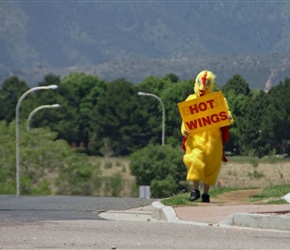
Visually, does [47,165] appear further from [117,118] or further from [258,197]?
[117,118]

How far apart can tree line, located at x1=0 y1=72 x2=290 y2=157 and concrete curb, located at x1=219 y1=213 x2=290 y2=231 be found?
2523 inches

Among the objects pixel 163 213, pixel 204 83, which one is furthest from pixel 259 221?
pixel 204 83

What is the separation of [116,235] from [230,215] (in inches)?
86.1

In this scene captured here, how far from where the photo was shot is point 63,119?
365ft

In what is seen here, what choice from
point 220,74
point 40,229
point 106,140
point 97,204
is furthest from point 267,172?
point 220,74

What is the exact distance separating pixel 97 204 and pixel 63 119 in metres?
89.3

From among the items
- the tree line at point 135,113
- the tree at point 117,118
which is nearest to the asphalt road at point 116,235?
the tree line at point 135,113

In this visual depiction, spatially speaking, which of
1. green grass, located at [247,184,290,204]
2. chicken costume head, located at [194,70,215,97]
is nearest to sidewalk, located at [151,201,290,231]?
green grass, located at [247,184,290,204]

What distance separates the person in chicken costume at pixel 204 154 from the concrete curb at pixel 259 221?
339 centimetres

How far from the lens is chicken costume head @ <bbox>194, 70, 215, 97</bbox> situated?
2036 centimetres

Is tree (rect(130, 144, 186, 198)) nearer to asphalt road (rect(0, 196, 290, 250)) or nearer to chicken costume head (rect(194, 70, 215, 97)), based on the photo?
chicken costume head (rect(194, 70, 215, 97))

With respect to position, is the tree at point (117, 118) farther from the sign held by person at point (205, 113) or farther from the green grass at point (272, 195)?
the sign held by person at point (205, 113)

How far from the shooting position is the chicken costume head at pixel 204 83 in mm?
20359

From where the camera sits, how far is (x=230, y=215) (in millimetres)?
16672
